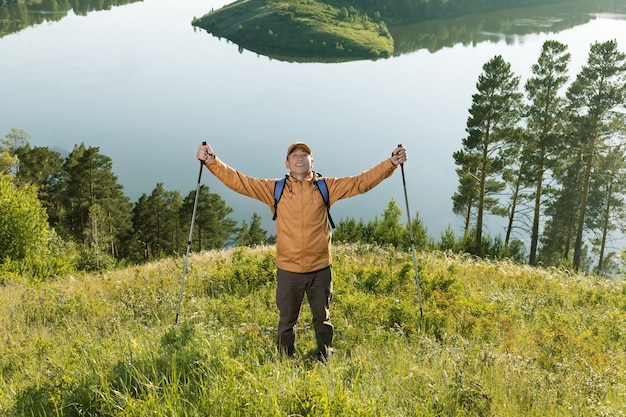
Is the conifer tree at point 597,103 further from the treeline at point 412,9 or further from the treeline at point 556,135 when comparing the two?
the treeline at point 412,9

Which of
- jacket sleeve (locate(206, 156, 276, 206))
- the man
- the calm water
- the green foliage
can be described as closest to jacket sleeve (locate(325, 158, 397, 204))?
the man

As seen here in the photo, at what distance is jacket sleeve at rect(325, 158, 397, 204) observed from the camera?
630 cm

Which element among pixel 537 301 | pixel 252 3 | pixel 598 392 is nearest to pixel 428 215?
pixel 537 301

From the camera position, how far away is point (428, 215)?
73250mm

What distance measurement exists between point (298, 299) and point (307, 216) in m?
1.00

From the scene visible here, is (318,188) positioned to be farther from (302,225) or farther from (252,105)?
(252,105)

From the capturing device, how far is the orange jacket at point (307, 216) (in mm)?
6250

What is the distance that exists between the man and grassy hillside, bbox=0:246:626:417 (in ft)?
1.45

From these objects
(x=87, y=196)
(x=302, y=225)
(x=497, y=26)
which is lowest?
(x=87, y=196)

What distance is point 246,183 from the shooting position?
6.48m

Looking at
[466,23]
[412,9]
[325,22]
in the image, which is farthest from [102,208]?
[412,9]

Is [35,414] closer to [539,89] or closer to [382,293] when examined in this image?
[382,293]

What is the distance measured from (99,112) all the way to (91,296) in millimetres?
100915

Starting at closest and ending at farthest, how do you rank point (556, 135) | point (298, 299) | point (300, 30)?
1. point (298, 299)
2. point (556, 135)
3. point (300, 30)
